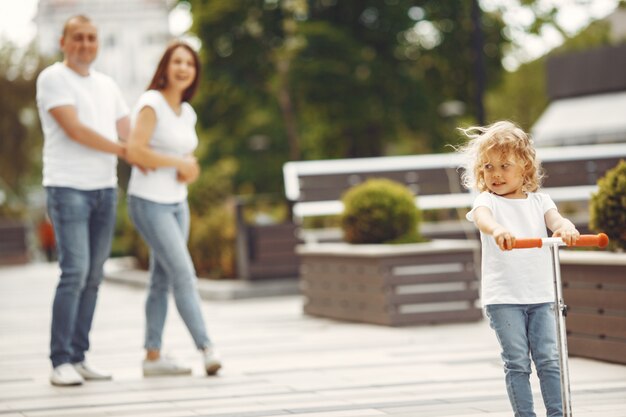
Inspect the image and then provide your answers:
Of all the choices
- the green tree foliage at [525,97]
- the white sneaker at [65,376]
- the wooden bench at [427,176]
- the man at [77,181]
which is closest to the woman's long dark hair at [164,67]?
the man at [77,181]

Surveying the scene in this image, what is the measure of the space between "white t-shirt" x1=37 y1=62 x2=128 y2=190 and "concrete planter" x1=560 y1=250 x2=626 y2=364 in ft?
9.39

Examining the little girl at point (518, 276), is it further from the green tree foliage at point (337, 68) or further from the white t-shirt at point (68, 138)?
the green tree foliage at point (337, 68)

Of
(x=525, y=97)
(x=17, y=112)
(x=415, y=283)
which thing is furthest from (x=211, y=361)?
(x=525, y=97)

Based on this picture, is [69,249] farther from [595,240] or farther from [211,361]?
[595,240]

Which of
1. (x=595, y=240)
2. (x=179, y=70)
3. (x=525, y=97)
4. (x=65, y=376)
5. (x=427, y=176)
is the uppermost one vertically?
(x=525, y=97)

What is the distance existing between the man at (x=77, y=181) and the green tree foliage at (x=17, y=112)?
34.5 meters

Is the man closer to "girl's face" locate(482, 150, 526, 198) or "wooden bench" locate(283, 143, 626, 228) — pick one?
"girl's face" locate(482, 150, 526, 198)

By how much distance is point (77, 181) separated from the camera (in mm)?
7789

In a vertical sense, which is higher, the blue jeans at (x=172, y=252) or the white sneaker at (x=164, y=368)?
the blue jeans at (x=172, y=252)

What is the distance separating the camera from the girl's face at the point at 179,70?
8.22 meters

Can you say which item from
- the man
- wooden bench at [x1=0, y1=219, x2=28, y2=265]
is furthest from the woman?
wooden bench at [x1=0, y1=219, x2=28, y2=265]

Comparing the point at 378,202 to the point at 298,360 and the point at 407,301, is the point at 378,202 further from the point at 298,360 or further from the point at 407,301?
the point at 298,360

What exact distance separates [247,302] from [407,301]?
437cm

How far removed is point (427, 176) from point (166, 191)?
6448mm
